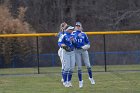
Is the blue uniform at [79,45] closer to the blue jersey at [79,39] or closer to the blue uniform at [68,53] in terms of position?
the blue jersey at [79,39]

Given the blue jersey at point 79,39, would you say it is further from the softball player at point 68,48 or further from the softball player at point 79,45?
the softball player at point 68,48

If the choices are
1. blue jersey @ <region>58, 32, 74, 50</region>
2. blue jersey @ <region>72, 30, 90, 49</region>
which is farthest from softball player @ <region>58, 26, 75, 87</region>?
blue jersey @ <region>72, 30, 90, 49</region>

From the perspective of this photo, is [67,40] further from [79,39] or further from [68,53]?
[79,39]

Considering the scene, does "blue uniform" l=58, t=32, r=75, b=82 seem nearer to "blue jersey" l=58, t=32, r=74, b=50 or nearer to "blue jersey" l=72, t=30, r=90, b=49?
"blue jersey" l=58, t=32, r=74, b=50

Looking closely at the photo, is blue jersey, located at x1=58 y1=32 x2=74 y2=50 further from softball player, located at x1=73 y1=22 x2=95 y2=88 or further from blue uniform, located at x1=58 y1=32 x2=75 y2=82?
softball player, located at x1=73 y1=22 x2=95 y2=88

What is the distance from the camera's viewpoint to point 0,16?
3859cm

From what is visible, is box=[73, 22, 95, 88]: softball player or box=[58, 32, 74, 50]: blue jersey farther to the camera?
box=[73, 22, 95, 88]: softball player

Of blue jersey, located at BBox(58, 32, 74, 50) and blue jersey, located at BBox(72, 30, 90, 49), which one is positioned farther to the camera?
blue jersey, located at BBox(72, 30, 90, 49)

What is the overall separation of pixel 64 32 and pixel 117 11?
108 ft

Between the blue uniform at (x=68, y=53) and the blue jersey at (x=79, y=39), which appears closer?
the blue uniform at (x=68, y=53)

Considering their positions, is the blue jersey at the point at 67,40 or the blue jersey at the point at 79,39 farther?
the blue jersey at the point at 79,39

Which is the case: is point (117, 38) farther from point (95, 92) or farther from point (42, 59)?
point (95, 92)

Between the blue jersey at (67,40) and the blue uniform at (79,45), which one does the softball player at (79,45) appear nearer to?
the blue uniform at (79,45)

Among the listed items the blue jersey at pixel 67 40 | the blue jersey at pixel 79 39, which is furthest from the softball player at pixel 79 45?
the blue jersey at pixel 67 40
